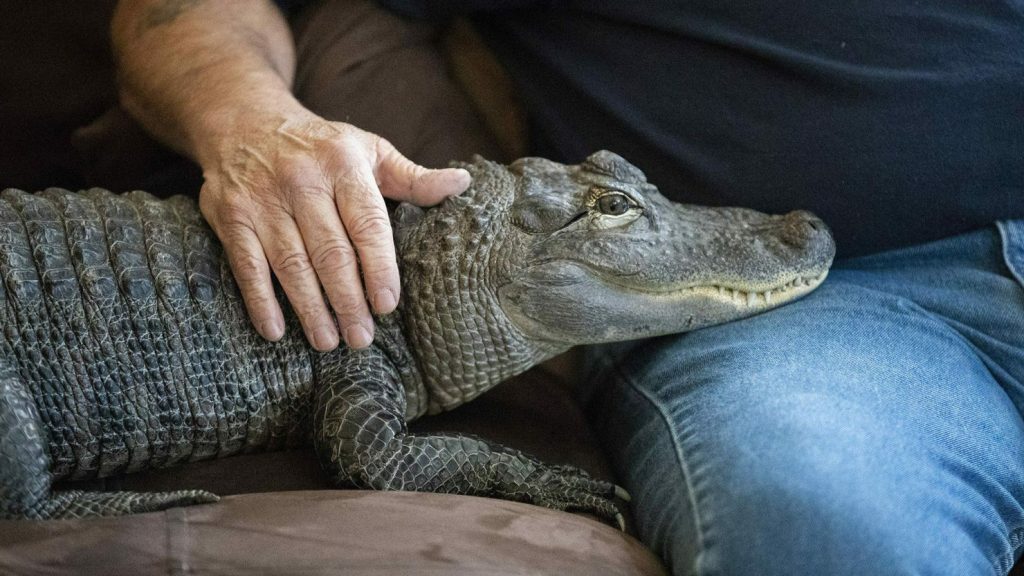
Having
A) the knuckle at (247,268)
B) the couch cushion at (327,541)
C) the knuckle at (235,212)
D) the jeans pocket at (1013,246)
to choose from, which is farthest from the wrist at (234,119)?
the jeans pocket at (1013,246)

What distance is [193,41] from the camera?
1.91m

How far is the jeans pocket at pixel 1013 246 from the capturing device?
167cm

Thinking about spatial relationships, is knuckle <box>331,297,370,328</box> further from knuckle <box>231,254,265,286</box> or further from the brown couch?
the brown couch

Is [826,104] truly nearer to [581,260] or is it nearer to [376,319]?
[581,260]

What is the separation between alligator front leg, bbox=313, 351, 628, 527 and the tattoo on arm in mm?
864

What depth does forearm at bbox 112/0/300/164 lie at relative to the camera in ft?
5.76

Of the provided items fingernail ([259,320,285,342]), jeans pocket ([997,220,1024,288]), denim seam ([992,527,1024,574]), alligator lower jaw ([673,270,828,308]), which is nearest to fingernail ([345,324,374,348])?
fingernail ([259,320,285,342])

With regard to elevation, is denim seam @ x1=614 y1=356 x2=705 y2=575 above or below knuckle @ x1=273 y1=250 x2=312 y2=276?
below

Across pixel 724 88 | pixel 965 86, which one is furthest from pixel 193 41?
pixel 965 86

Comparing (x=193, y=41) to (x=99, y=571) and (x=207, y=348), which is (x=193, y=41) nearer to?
(x=207, y=348)

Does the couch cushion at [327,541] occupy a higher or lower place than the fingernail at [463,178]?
lower

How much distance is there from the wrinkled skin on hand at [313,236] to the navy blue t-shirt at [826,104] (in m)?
0.56

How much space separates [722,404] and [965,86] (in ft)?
2.34

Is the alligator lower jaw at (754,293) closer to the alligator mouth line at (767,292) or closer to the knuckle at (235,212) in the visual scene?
the alligator mouth line at (767,292)
